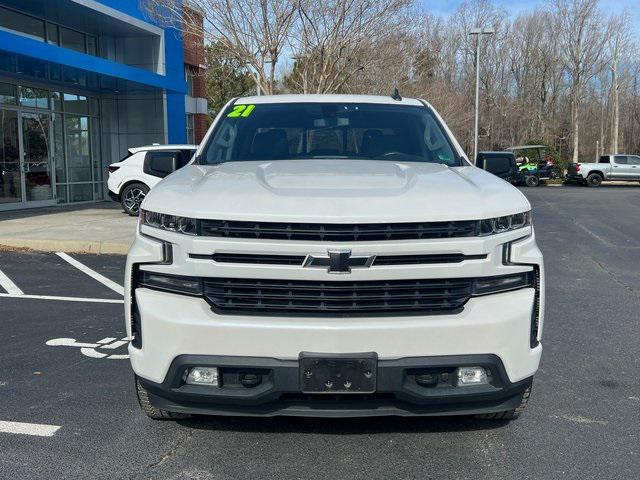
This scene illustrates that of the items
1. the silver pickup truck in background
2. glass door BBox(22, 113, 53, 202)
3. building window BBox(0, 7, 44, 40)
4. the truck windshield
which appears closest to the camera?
the truck windshield

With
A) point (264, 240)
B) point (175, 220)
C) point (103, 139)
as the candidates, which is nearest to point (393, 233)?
point (264, 240)

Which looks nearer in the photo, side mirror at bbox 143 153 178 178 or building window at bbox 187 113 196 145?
side mirror at bbox 143 153 178 178

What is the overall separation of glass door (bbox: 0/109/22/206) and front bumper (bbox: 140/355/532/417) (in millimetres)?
14575

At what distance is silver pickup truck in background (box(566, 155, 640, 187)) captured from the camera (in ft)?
112

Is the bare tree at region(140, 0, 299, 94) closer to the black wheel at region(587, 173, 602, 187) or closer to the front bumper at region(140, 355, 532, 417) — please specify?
the front bumper at region(140, 355, 532, 417)

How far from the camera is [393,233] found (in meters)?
2.85

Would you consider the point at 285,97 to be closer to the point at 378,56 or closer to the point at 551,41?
the point at 378,56

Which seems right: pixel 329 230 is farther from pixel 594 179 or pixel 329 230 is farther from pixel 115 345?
pixel 594 179

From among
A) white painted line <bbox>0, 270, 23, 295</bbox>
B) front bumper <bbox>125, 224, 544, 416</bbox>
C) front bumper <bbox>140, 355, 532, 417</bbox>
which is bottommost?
white painted line <bbox>0, 270, 23, 295</bbox>

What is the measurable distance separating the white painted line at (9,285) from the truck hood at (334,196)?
4.45 m

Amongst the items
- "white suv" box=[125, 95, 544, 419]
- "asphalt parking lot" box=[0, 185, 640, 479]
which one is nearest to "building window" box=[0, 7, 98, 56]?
"asphalt parking lot" box=[0, 185, 640, 479]

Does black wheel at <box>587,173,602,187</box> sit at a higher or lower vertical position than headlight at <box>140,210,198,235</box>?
lower

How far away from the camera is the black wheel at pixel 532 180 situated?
33875mm

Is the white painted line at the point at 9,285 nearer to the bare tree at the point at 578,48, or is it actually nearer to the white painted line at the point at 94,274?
the white painted line at the point at 94,274
